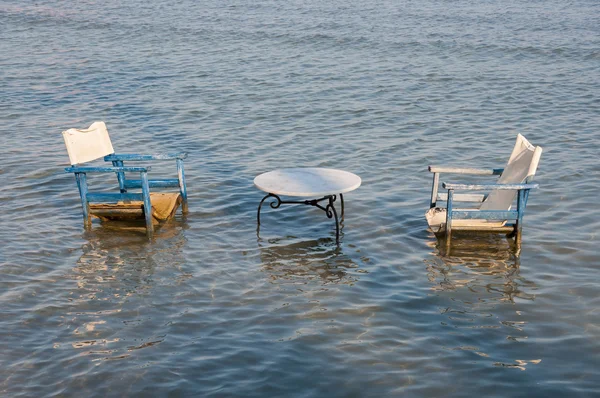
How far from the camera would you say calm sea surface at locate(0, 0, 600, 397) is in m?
6.41

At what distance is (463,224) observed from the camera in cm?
872

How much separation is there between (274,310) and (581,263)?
143 inches

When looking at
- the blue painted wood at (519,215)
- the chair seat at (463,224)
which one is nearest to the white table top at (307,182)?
the chair seat at (463,224)

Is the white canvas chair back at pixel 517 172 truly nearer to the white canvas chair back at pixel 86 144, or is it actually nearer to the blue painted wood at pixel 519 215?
the blue painted wood at pixel 519 215

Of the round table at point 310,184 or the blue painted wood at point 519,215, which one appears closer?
the blue painted wood at point 519,215

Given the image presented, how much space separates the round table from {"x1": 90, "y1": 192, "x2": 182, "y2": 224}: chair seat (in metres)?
1.20

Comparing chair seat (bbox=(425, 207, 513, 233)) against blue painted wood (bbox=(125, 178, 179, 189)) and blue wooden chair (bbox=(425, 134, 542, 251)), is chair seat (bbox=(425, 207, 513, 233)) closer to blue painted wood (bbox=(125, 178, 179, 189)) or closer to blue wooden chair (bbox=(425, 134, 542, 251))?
blue wooden chair (bbox=(425, 134, 542, 251))

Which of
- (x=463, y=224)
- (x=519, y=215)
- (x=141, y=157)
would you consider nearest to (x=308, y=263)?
(x=463, y=224)

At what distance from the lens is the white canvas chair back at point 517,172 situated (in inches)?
334

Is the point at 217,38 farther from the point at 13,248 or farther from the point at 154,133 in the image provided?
the point at 13,248

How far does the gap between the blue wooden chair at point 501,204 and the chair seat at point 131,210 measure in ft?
11.0

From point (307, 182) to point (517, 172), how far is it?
2516 millimetres

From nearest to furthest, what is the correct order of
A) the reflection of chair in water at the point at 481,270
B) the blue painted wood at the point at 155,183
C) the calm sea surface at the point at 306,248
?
the calm sea surface at the point at 306,248
the reflection of chair in water at the point at 481,270
the blue painted wood at the point at 155,183

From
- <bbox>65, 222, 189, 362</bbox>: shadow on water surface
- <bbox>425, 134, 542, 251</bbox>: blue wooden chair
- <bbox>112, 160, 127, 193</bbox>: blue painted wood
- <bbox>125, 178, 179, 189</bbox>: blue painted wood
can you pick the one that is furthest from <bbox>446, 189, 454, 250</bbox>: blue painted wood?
<bbox>112, 160, 127, 193</bbox>: blue painted wood
